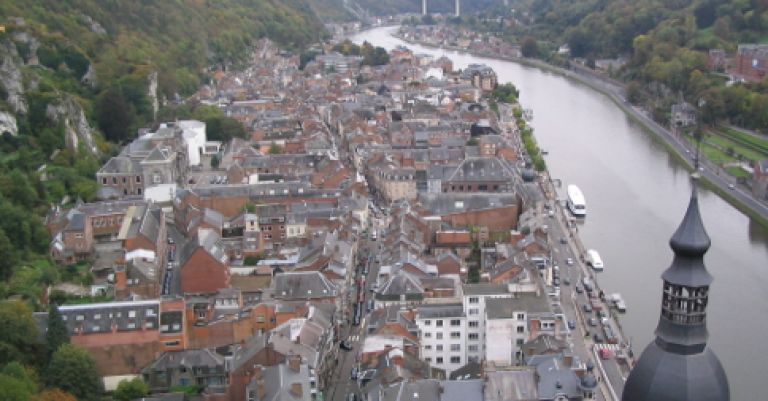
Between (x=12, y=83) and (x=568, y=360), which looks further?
(x=12, y=83)

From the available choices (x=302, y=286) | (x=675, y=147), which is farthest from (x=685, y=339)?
(x=675, y=147)

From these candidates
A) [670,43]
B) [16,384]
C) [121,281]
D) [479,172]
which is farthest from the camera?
[670,43]

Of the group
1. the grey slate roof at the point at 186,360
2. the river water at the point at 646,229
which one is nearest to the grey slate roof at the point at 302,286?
the grey slate roof at the point at 186,360

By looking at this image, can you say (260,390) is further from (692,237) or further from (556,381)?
(692,237)

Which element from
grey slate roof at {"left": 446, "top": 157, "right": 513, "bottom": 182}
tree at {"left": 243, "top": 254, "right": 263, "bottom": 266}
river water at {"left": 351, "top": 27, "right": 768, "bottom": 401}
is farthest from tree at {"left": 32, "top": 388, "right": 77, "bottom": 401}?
grey slate roof at {"left": 446, "top": 157, "right": 513, "bottom": 182}

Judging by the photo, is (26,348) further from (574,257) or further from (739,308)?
(739,308)

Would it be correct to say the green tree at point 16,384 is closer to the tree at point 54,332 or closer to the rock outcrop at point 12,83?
the tree at point 54,332
